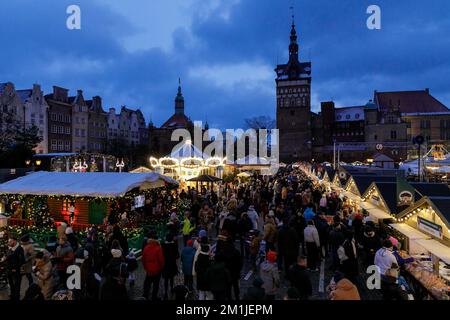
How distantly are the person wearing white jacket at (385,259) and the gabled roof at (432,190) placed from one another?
13.9ft

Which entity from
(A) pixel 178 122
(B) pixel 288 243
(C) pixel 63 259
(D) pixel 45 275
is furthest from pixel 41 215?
(A) pixel 178 122

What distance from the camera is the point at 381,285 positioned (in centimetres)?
675

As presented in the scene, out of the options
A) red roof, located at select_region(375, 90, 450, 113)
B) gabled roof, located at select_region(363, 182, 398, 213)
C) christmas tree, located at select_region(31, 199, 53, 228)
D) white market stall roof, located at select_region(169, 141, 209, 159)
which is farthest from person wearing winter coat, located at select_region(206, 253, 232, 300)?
red roof, located at select_region(375, 90, 450, 113)

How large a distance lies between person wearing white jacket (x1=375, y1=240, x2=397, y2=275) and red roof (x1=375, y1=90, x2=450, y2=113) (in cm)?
7112

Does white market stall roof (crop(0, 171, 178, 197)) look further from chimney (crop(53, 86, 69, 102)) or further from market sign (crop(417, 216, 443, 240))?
chimney (crop(53, 86, 69, 102))

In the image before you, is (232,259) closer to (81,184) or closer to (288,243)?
(288,243)

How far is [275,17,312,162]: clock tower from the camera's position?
244 ft

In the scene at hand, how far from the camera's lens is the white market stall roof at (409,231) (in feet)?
27.1

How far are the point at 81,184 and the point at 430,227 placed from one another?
38.9 feet

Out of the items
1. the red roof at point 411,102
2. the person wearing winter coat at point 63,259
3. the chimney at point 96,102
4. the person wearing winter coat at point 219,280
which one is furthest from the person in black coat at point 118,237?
the red roof at point 411,102

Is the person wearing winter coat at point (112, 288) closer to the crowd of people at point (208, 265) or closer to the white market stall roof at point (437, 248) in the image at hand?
the crowd of people at point (208, 265)
